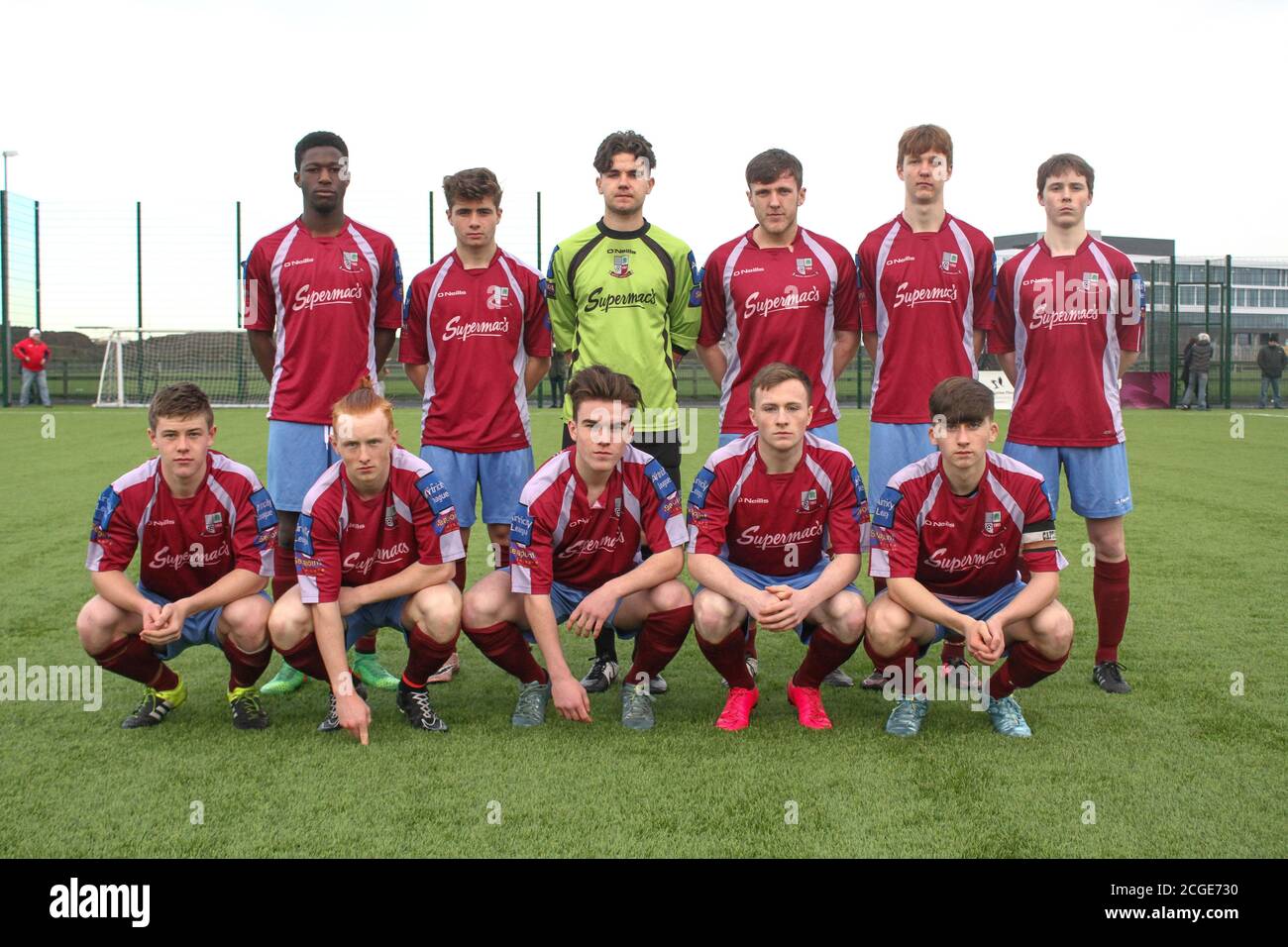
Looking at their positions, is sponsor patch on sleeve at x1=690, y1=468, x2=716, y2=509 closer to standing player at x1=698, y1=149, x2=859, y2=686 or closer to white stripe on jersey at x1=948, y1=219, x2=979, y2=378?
standing player at x1=698, y1=149, x2=859, y2=686

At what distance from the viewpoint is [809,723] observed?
343 cm

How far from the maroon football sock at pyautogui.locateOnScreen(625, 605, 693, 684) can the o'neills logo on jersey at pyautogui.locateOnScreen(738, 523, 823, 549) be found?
33cm

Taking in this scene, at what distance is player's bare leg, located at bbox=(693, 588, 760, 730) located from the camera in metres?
3.42

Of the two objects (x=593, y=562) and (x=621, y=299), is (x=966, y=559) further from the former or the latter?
(x=621, y=299)

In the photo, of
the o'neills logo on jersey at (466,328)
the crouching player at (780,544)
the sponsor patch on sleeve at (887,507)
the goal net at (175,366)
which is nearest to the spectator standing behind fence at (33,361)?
the goal net at (175,366)

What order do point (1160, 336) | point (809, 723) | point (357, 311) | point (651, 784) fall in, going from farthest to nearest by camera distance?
1. point (1160, 336)
2. point (357, 311)
3. point (809, 723)
4. point (651, 784)

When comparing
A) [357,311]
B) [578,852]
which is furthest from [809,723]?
[357,311]

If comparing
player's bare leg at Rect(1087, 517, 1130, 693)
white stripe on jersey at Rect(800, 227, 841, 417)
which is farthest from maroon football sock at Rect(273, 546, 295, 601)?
player's bare leg at Rect(1087, 517, 1130, 693)

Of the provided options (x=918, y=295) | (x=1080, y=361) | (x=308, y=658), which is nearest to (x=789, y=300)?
(x=918, y=295)

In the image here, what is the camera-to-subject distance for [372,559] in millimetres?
3520

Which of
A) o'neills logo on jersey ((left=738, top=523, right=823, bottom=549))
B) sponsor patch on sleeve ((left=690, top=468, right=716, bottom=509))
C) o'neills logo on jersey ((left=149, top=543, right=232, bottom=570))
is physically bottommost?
o'neills logo on jersey ((left=149, top=543, right=232, bottom=570))
